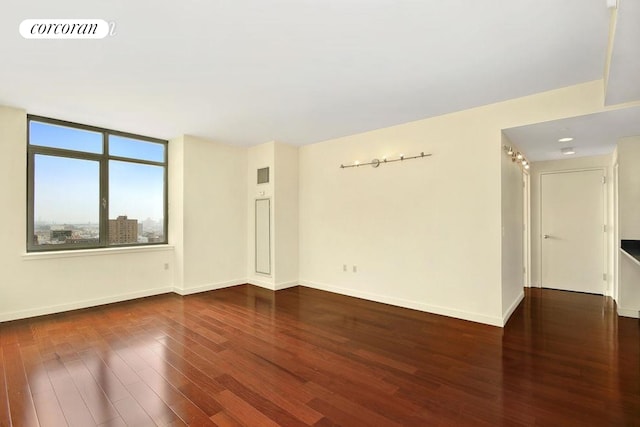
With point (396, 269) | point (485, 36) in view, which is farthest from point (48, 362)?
point (485, 36)

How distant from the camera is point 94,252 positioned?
14.0 ft

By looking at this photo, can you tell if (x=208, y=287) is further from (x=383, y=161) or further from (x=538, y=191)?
(x=538, y=191)

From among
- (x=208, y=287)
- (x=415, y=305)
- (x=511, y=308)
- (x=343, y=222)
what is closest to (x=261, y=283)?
(x=208, y=287)

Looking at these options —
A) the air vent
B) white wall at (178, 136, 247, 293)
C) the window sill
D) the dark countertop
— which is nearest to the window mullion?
the window sill

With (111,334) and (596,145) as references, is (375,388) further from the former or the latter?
(596,145)

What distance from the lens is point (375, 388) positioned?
2.19 metres

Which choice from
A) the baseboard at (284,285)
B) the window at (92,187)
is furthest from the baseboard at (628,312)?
the window at (92,187)

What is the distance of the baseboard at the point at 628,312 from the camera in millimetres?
3717

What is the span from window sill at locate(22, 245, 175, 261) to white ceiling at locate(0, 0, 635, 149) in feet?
5.93

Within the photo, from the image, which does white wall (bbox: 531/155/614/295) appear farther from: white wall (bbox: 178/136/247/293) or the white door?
white wall (bbox: 178/136/247/293)

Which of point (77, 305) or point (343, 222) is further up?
point (343, 222)

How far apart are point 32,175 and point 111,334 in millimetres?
2445

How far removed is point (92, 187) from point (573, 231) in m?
7.70

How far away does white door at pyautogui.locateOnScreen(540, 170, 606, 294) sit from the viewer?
16.1ft
